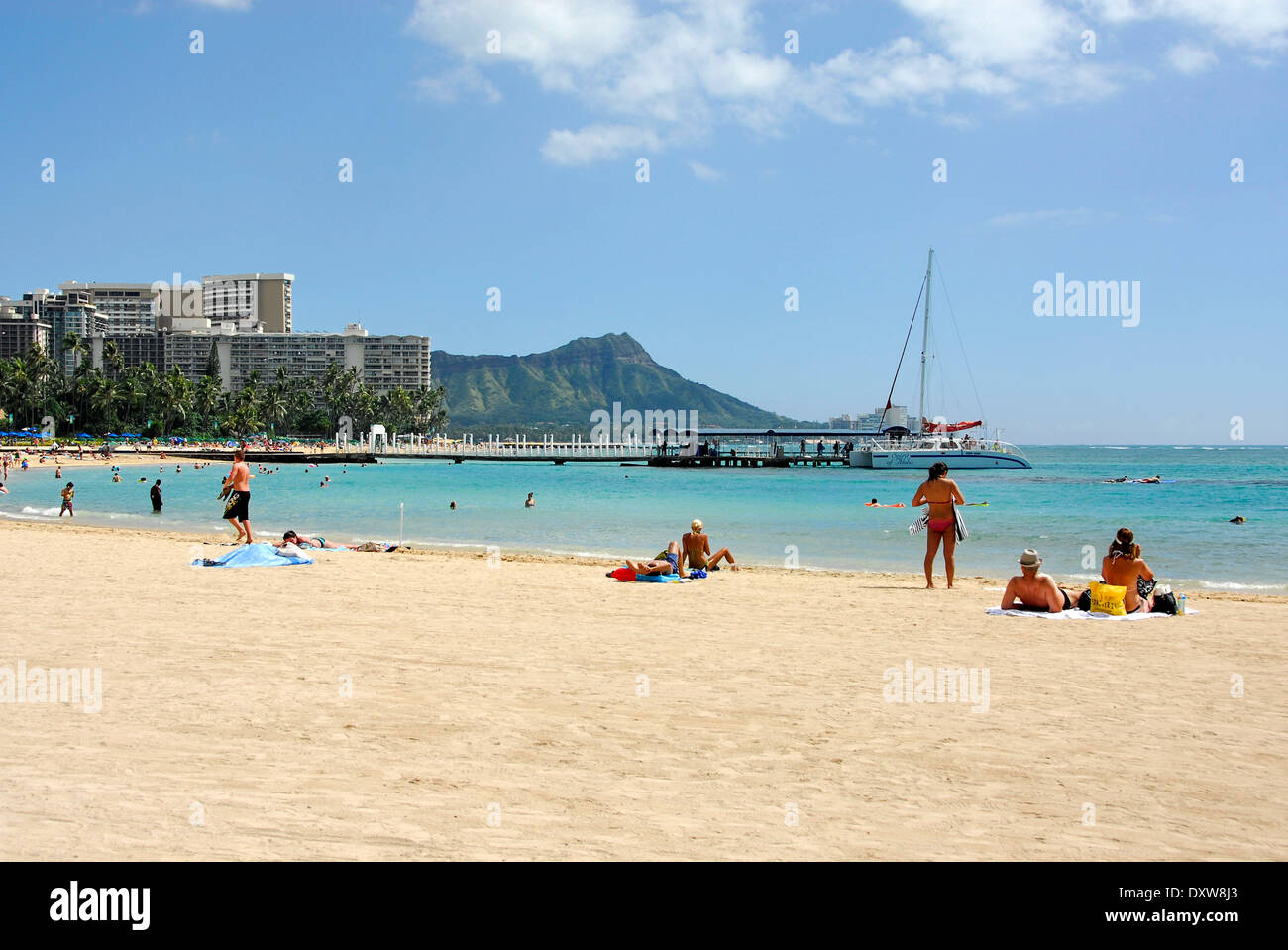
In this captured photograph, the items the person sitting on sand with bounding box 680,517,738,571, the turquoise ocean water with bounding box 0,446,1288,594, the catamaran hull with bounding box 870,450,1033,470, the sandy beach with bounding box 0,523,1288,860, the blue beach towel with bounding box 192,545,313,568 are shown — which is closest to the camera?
the sandy beach with bounding box 0,523,1288,860

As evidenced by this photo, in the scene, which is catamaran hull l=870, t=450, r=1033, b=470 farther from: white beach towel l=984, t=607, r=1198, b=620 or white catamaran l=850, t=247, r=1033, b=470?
white beach towel l=984, t=607, r=1198, b=620

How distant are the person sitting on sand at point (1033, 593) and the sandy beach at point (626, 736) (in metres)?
0.54

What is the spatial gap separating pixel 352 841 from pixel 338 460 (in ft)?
380

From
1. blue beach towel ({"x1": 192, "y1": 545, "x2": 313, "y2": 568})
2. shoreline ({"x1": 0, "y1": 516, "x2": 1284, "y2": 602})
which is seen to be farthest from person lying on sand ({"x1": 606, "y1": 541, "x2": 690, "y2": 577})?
blue beach towel ({"x1": 192, "y1": 545, "x2": 313, "y2": 568})

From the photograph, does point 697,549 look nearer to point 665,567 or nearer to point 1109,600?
point 665,567

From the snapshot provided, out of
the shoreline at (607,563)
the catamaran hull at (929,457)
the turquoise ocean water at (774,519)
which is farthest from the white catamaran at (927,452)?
the shoreline at (607,563)

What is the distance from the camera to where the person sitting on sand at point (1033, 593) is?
11.0m

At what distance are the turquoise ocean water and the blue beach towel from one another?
7.11 metres

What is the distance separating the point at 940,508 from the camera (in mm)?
13141

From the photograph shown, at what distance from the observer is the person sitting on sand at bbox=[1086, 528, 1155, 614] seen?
431 inches

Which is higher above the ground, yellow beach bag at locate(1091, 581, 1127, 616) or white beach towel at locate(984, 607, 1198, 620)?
yellow beach bag at locate(1091, 581, 1127, 616)

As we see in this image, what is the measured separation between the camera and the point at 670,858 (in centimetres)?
398

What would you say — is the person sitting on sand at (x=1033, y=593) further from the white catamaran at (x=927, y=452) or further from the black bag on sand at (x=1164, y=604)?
the white catamaran at (x=927, y=452)
